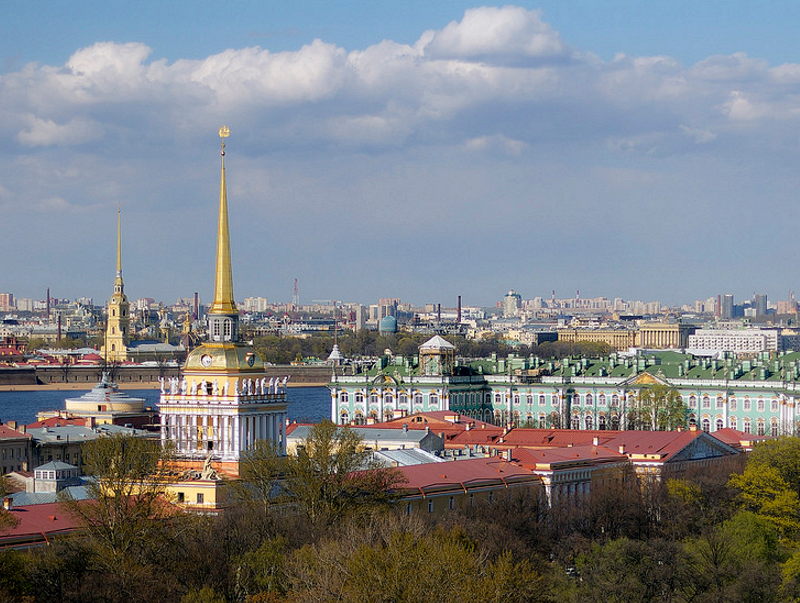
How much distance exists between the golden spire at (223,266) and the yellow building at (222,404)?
162mm

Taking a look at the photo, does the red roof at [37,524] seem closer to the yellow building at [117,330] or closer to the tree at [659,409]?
the tree at [659,409]

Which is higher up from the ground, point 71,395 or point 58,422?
point 58,422

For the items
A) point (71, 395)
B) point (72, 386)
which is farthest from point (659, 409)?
point (72, 386)

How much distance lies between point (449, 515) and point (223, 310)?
713 centimetres

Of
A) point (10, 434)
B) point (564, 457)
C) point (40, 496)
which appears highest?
point (10, 434)

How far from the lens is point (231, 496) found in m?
36.6

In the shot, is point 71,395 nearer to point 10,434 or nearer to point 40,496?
point 10,434

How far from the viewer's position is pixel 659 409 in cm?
8175

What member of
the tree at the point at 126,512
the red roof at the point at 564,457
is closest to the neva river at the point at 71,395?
the red roof at the point at 564,457

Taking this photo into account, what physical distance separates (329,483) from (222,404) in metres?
4.55

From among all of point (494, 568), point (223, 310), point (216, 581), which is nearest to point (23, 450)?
point (223, 310)

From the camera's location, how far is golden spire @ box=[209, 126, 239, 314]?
41969 mm

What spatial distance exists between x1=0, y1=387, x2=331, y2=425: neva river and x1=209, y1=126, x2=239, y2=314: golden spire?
37025 mm

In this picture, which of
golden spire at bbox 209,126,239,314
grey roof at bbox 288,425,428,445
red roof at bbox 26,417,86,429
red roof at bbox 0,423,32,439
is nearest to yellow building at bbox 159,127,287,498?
golden spire at bbox 209,126,239,314
